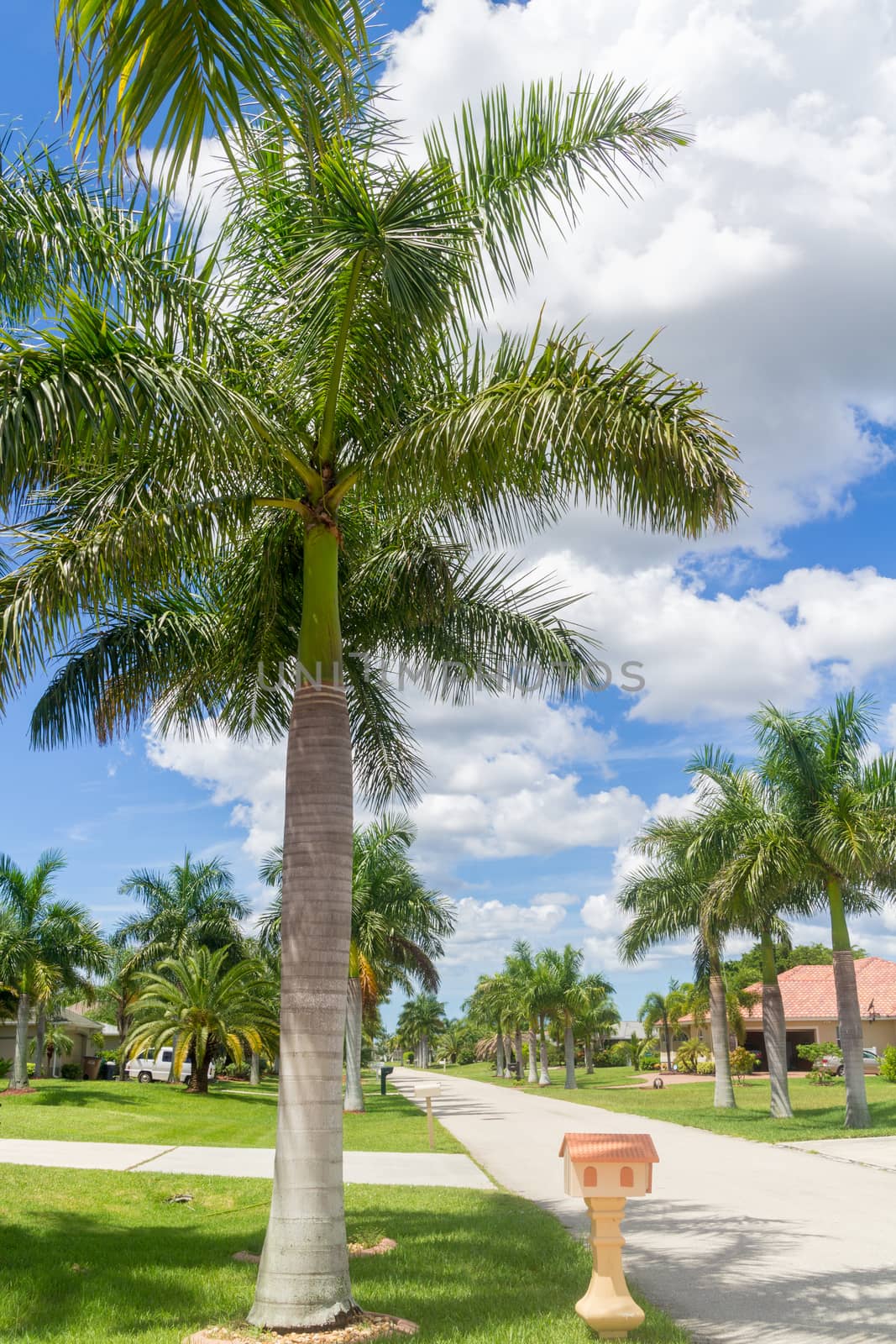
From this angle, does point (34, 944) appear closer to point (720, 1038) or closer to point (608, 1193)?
point (720, 1038)

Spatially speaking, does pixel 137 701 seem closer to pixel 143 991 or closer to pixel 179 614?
pixel 179 614

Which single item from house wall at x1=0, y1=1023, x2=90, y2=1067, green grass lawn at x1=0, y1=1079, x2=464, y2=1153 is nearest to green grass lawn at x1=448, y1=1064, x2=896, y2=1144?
green grass lawn at x1=0, y1=1079, x2=464, y2=1153

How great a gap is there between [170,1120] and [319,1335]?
2130 centimetres

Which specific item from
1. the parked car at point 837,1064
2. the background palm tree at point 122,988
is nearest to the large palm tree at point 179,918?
the background palm tree at point 122,988

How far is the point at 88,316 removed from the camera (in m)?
6.70

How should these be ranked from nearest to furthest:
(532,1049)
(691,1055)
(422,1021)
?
(532,1049) < (691,1055) < (422,1021)

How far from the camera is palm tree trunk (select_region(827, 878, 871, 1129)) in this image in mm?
21750

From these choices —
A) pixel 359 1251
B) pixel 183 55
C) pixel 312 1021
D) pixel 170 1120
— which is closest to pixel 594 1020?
pixel 170 1120

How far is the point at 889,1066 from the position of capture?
36.4m

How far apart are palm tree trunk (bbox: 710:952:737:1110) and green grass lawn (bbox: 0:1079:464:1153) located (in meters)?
7.83

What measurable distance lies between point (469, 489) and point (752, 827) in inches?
651

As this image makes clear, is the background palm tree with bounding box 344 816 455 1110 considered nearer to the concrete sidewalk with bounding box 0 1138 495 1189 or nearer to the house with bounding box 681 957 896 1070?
the concrete sidewalk with bounding box 0 1138 495 1189

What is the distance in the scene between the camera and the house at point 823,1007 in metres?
54.0

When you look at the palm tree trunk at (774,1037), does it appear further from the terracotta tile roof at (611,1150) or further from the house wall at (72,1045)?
the house wall at (72,1045)
